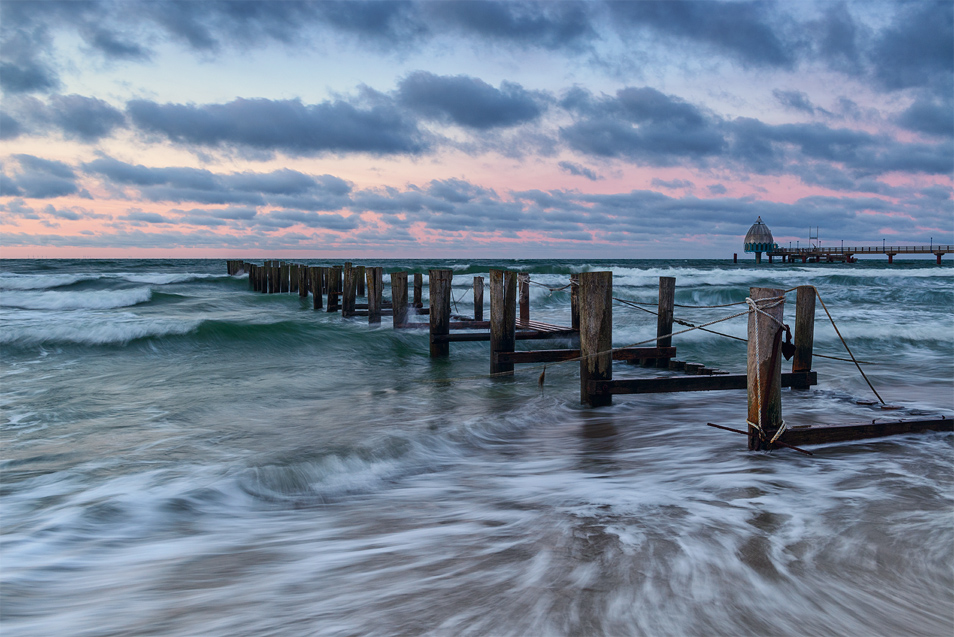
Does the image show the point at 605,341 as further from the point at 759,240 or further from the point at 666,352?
the point at 759,240

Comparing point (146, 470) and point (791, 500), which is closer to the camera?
point (791, 500)

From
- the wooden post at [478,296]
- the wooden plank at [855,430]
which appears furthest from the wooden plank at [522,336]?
the wooden plank at [855,430]

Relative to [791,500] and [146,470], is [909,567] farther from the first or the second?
[146,470]

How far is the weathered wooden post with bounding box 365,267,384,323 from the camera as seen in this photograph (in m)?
14.7

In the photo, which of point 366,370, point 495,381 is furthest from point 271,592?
point 366,370

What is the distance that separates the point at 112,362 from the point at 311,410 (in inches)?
249

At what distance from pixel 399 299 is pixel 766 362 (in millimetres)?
8945

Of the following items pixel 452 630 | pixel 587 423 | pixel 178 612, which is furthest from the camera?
pixel 587 423

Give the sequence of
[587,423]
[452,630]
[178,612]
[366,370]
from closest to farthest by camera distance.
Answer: [452,630] → [178,612] → [587,423] → [366,370]

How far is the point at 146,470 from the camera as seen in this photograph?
5.39 meters

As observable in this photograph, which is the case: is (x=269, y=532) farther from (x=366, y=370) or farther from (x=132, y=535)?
(x=366, y=370)

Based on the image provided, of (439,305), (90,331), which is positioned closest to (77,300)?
(90,331)

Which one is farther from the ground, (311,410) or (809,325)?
(809,325)

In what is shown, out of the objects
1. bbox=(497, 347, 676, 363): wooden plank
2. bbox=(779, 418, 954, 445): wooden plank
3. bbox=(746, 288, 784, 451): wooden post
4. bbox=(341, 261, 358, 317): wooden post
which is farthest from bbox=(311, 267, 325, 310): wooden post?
bbox=(779, 418, 954, 445): wooden plank
